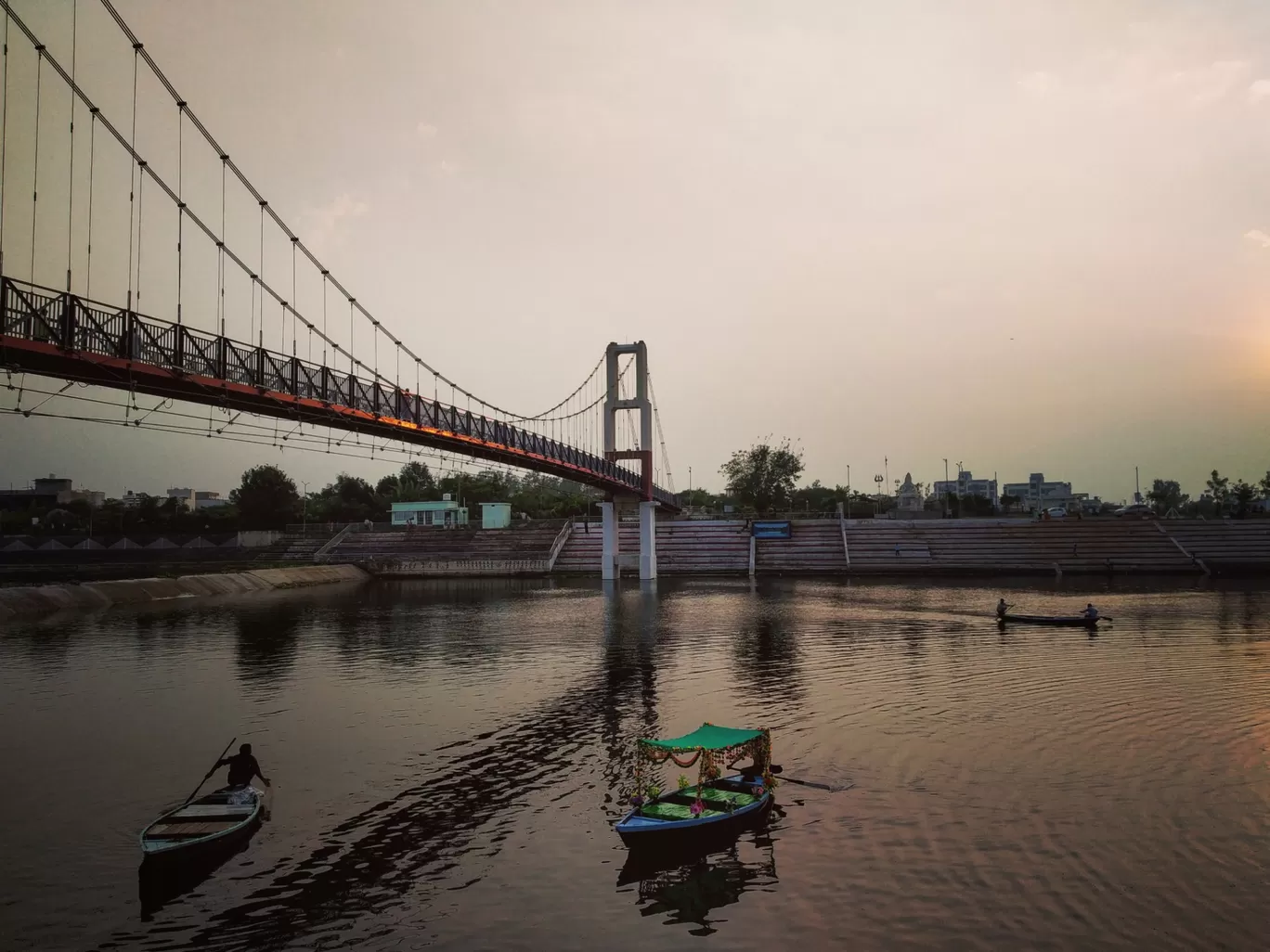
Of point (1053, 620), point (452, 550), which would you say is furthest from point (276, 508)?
point (1053, 620)

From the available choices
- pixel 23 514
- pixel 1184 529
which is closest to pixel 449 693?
pixel 1184 529

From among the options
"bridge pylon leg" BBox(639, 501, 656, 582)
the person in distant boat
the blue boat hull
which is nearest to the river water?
the blue boat hull

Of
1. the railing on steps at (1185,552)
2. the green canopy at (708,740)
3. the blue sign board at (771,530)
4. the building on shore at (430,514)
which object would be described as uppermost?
the building on shore at (430,514)

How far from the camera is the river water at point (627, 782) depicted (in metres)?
11.8

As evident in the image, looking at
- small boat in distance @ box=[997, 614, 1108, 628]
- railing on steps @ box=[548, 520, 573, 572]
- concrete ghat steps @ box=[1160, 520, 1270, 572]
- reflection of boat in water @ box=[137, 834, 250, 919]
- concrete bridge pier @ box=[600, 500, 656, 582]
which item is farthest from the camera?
railing on steps @ box=[548, 520, 573, 572]

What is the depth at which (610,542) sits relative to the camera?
82.4 metres

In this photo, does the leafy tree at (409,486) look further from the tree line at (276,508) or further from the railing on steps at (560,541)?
the railing on steps at (560,541)

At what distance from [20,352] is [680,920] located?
24028 millimetres

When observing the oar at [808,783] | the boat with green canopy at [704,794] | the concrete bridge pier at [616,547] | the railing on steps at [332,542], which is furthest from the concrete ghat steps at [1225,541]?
the railing on steps at [332,542]

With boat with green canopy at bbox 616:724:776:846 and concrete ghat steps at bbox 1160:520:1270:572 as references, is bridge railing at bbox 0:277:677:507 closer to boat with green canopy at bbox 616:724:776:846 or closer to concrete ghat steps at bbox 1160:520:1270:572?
boat with green canopy at bbox 616:724:776:846

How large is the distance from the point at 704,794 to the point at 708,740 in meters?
1.19

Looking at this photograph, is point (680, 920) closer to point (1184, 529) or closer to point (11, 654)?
point (11, 654)

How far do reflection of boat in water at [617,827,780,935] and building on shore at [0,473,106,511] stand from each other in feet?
464

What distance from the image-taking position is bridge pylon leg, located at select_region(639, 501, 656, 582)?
264ft
